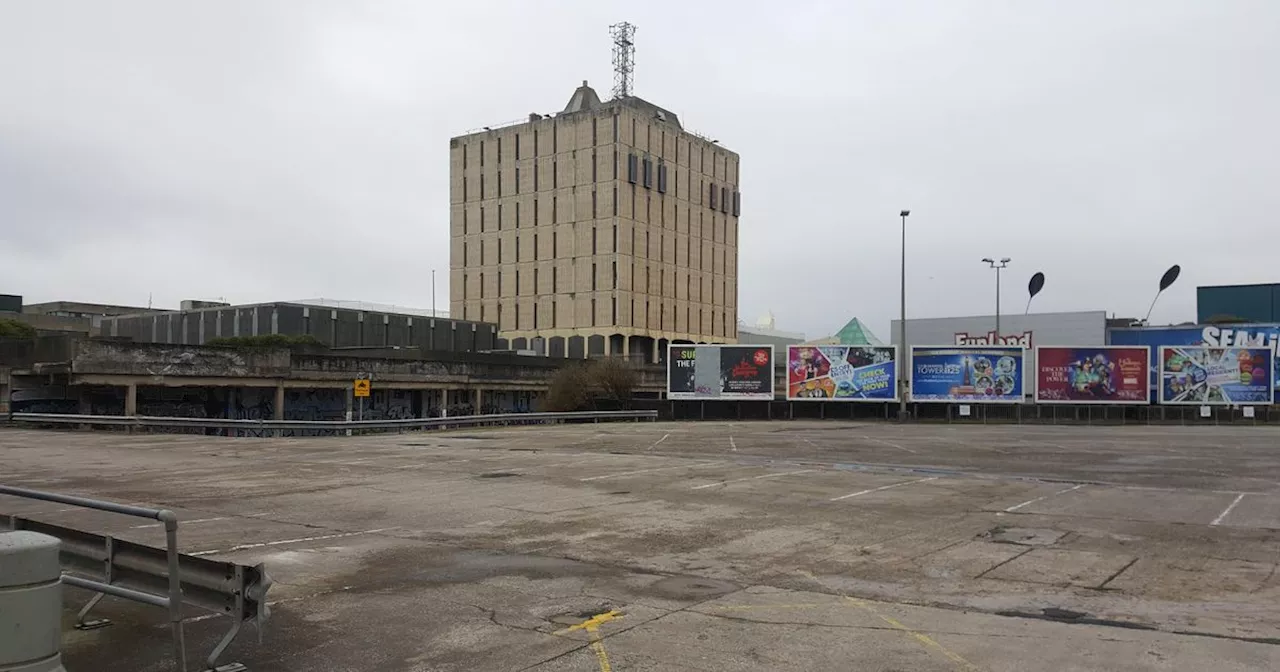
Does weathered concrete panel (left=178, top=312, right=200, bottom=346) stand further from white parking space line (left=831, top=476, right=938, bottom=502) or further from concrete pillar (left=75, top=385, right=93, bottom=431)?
white parking space line (left=831, top=476, right=938, bottom=502)

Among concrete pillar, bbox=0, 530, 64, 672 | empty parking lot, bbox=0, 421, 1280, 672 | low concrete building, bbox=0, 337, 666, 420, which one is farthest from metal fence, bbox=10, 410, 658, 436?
concrete pillar, bbox=0, 530, 64, 672

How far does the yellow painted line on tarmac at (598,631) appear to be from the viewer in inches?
258

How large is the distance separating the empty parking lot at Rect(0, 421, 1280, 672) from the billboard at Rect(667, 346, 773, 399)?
3237 centimetres

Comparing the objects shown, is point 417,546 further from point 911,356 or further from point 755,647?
point 911,356

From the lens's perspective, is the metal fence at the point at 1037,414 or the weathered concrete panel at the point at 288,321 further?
the weathered concrete panel at the point at 288,321

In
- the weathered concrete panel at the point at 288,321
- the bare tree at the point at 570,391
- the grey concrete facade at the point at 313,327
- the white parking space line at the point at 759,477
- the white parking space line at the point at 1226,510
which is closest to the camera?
the white parking space line at the point at 1226,510

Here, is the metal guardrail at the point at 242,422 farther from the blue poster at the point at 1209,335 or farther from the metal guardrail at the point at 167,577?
the blue poster at the point at 1209,335

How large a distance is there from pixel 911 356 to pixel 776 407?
28.1 ft

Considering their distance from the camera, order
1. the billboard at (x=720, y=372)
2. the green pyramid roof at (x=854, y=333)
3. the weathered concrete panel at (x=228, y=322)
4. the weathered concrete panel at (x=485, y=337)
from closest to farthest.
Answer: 1. the billboard at (x=720, y=372)
2. the weathered concrete panel at (x=228, y=322)
3. the weathered concrete panel at (x=485, y=337)
4. the green pyramid roof at (x=854, y=333)

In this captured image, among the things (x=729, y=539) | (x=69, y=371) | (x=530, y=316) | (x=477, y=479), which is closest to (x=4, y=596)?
(x=729, y=539)

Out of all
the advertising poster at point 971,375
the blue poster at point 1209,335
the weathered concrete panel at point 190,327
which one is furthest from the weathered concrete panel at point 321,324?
the blue poster at point 1209,335

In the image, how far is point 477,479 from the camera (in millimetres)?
19234

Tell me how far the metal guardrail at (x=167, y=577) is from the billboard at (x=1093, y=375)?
52.2 m

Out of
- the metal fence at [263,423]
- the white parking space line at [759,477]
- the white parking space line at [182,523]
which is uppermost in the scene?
the white parking space line at [182,523]
